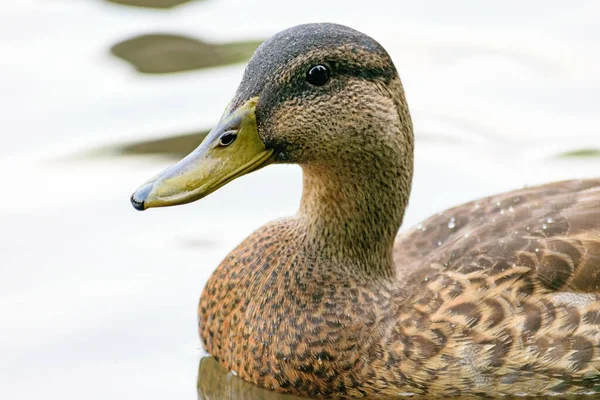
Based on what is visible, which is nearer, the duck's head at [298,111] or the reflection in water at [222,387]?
the duck's head at [298,111]

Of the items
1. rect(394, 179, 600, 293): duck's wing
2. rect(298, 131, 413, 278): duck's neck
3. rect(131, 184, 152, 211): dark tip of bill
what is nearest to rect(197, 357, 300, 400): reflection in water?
rect(298, 131, 413, 278): duck's neck

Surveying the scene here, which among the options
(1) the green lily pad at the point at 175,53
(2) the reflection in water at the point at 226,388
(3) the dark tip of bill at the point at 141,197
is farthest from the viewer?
(1) the green lily pad at the point at 175,53

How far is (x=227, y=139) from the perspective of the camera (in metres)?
7.89

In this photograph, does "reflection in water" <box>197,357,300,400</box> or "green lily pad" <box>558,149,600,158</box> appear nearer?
"reflection in water" <box>197,357,300,400</box>

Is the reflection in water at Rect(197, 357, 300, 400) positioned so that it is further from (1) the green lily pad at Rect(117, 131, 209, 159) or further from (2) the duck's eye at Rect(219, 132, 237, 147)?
(1) the green lily pad at Rect(117, 131, 209, 159)

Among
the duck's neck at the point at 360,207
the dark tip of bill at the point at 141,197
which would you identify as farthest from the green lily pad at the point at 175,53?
the dark tip of bill at the point at 141,197

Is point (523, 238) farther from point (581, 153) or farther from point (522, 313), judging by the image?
point (581, 153)

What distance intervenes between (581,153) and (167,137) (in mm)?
3057

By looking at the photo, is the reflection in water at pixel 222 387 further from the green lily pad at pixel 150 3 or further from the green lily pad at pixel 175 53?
the green lily pad at pixel 150 3

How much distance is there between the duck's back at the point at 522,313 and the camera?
818 cm

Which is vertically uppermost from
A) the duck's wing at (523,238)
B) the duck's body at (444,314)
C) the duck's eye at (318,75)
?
the duck's eye at (318,75)

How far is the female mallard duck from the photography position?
7.92m

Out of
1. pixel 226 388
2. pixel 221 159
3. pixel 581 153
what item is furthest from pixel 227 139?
pixel 581 153

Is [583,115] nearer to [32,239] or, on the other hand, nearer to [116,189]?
[116,189]
